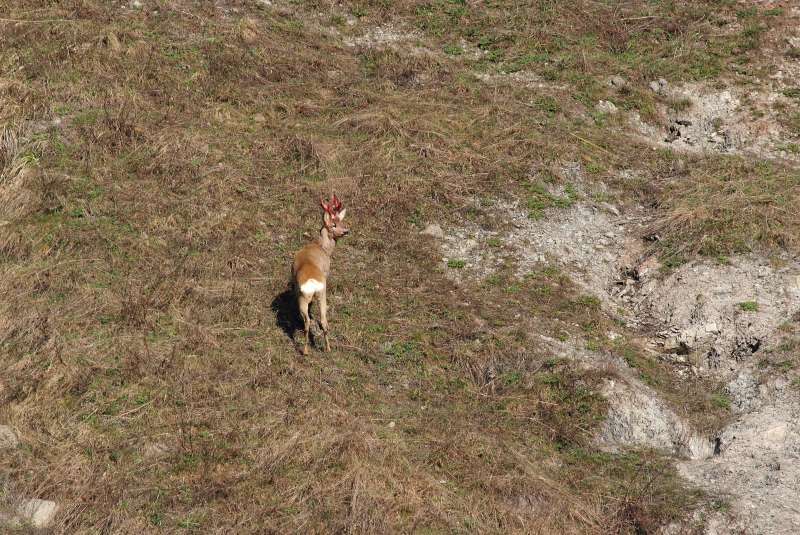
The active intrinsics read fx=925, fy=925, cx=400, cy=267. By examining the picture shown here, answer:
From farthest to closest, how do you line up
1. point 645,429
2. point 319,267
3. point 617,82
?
point 617,82
point 319,267
point 645,429

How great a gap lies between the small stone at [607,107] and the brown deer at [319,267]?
6462 millimetres

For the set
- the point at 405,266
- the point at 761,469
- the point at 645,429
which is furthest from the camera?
the point at 405,266

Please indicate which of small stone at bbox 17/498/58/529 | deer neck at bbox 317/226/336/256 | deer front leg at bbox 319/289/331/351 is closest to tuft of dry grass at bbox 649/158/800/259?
deer neck at bbox 317/226/336/256

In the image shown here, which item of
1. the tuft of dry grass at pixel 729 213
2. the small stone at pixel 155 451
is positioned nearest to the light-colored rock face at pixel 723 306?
the tuft of dry grass at pixel 729 213

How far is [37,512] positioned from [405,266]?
582cm

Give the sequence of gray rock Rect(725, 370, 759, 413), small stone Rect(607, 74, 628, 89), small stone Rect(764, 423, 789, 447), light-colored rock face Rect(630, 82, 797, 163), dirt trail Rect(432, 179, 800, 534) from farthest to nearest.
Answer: small stone Rect(607, 74, 628, 89)
light-colored rock face Rect(630, 82, 797, 163)
gray rock Rect(725, 370, 759, 413)
small stone Rect(764, 423, 789, 447)
dirt trail Rect(432, 179, 800, 534)

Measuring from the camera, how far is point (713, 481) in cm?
932

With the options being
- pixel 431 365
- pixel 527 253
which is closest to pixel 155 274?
pixel 431 365

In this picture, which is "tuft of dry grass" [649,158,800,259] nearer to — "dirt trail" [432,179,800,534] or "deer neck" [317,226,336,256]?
"dirt trail" [432,179,800,534]

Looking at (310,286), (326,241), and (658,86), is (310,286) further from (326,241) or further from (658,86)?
(658,86)

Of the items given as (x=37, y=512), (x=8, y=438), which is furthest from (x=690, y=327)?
(x=8, y=438)

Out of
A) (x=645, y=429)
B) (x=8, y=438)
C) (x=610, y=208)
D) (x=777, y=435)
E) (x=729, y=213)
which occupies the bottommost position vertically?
(x=8, y=438)

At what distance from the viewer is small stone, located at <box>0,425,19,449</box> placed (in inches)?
347

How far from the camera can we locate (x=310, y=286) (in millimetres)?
10258
